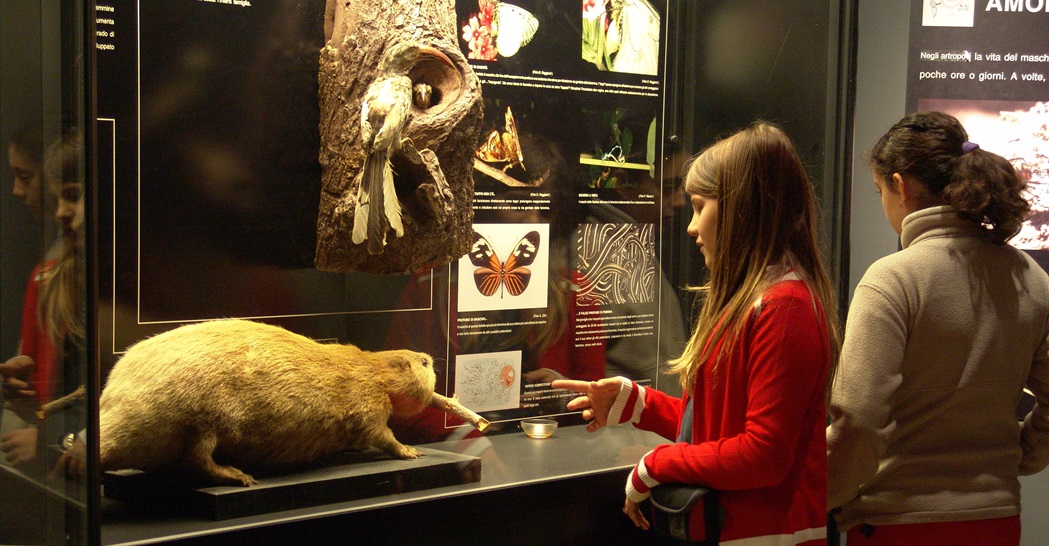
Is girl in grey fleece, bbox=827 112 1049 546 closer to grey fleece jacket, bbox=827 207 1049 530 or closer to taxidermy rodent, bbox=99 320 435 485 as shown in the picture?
grey fleece jacket, bbox=827 207 1049 530

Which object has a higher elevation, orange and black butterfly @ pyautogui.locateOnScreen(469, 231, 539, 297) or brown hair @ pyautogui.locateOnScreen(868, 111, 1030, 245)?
brown hair @ pyautogui.locateOnScreen(868, 111, 1030, 245)

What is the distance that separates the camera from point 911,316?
7.50ft

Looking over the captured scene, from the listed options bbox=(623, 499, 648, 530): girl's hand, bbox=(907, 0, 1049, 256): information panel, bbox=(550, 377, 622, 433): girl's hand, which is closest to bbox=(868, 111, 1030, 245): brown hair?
bbox=(550, 377, 622, 433): girl's hand

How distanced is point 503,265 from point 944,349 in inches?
66.1

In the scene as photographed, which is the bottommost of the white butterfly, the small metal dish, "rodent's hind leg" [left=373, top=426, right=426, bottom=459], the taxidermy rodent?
the small metal dish

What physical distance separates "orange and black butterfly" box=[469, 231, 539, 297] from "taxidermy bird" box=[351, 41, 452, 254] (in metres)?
0.63

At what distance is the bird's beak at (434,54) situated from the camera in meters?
2.94

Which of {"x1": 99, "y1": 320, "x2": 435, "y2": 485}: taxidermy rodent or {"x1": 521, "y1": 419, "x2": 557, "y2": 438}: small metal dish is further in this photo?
{"x1": 521, "y1": 419, "x2": 557, "y2": 438}: small metal dish

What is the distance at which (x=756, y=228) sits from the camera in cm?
209

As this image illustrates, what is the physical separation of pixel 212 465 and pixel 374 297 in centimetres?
91

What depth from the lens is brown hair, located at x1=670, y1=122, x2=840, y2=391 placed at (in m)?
2.07

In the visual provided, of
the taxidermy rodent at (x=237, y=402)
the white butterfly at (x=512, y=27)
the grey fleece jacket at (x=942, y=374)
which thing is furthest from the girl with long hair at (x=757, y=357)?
the white butterfly at (x=512, y=27)

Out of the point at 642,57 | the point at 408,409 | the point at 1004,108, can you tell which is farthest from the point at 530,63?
the point at 1004,108

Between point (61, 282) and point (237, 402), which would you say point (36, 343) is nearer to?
point (61, 282)
